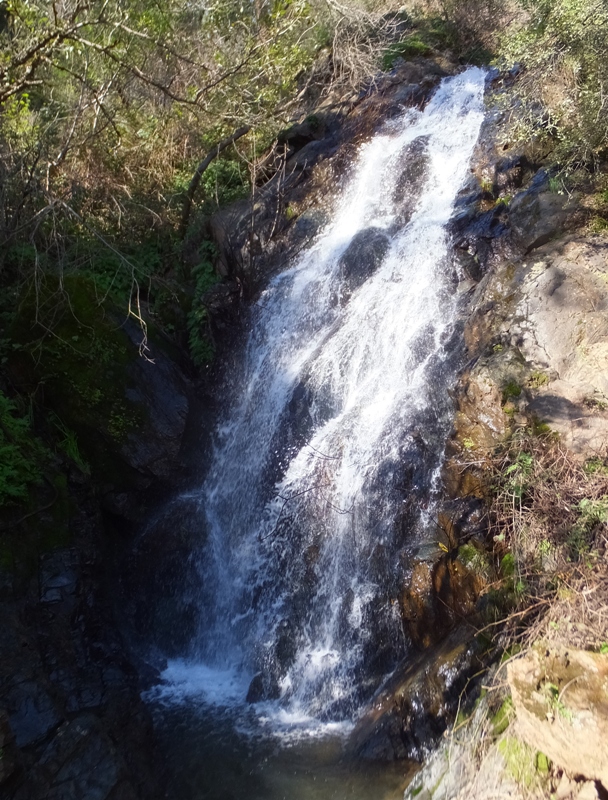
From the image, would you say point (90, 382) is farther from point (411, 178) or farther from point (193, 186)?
point (411, 178)

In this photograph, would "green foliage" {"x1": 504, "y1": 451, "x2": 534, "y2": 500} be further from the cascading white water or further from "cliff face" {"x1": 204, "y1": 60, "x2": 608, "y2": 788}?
the cascading white water

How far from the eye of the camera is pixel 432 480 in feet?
19.7

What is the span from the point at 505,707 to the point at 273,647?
3.47 meters

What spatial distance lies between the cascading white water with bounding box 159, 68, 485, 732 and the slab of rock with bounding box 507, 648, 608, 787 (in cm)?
223

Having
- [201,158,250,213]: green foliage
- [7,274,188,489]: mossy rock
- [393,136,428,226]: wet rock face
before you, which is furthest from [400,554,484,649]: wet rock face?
[201,158,250,213]: green foliage

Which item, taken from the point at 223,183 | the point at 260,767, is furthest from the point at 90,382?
the point at 223,183

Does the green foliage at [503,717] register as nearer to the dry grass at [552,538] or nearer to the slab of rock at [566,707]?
the slab of rock at [566,707]

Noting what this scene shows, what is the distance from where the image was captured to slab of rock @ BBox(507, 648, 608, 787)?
2951 mm

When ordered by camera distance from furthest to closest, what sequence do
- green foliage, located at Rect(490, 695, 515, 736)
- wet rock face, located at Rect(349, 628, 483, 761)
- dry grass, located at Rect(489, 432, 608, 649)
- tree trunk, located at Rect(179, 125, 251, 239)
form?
tree trunk, located at Rect(179, 125, 251, 239)
wet rock face, located at Rect(349, 628, 483, 761)
dry grass, located at Rect(489, 432, 608, 649)
green foliage, located at Rect(490, 695, 515, 736)

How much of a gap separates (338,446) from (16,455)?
4.09 meters

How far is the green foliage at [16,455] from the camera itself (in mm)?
6477

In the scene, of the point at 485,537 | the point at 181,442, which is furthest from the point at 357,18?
the point at 485,537

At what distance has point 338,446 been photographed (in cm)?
725

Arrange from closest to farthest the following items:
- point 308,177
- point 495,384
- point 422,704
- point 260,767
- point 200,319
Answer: point 422,704 → point 260,767 → point 495,384 → point 200,319 → point 308,177
